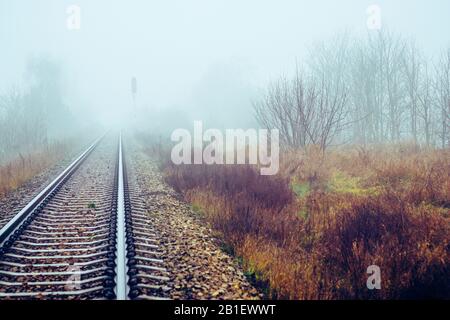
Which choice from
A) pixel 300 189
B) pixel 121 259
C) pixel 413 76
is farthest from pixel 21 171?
pixel 413 76

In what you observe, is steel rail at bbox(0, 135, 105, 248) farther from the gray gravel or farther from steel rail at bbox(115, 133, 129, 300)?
the gray gravel

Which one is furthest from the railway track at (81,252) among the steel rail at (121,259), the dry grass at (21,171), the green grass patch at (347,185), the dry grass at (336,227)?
the green grass patch at (347,185)

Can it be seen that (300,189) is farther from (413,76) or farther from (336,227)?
(413,76)

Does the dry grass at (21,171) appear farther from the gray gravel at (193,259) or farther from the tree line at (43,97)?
the tree line at (43,97)

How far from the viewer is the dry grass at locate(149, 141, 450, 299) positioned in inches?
124

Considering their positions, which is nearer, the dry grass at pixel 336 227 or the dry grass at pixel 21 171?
the dry grass at pixel 336 227

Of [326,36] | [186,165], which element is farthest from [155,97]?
[186,165]

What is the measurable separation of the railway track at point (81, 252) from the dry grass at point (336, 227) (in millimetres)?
1290

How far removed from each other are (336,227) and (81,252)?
153 inches

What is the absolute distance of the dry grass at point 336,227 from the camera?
315 cm

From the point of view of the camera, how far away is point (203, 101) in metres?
44.8

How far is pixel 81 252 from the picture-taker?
13.4 feet

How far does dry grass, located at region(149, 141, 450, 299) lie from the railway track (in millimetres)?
1290
